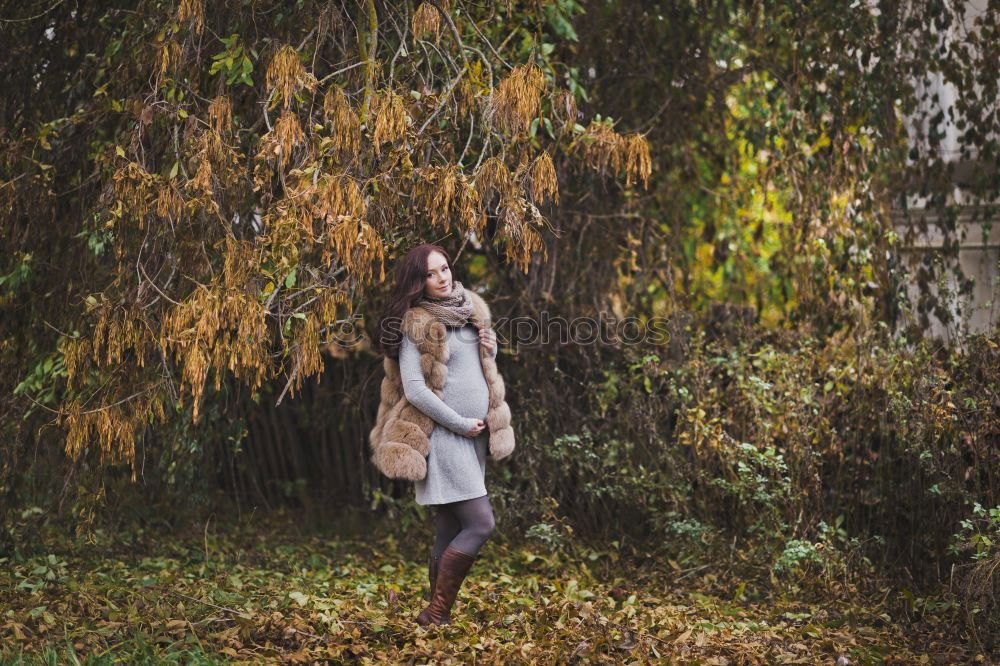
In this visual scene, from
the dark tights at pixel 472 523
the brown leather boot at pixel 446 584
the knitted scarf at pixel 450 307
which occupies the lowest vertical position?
the brown leather boot at pixel 446 584

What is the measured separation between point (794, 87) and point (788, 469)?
8.39 feet

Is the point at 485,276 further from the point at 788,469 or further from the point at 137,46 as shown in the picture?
the point at 137,46

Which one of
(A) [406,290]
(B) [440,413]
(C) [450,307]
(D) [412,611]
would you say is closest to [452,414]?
(B) [440,413]

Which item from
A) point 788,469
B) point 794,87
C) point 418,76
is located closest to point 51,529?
point 418,76

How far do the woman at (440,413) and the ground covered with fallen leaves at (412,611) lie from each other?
41 cm

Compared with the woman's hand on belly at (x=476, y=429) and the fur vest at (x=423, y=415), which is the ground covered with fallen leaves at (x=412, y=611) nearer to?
the fur vest at (x=423, y=415)

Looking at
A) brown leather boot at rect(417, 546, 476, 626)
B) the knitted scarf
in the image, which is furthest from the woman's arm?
brown leather boot at rect(417, 546, 476, 626)

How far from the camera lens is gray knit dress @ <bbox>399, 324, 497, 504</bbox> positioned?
4.26 meters

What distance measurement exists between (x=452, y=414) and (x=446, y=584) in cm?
72

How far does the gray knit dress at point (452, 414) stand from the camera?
426cm

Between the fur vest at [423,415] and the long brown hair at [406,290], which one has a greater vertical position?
the long brown hair at [406,290]

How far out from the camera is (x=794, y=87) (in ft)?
21.5

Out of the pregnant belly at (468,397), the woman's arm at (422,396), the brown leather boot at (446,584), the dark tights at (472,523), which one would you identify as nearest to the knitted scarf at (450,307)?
the woman's arm at (422,396)

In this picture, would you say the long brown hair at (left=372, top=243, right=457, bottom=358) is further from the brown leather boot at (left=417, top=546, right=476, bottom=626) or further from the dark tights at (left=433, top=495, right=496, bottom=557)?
the brown leather boot at (left=417, top=546, right=476, bottom=626)
